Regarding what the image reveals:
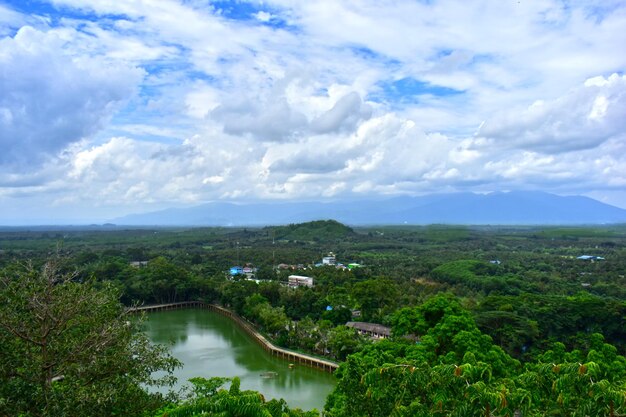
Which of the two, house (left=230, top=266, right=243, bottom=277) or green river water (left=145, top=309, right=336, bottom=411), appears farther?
house (left=230, top=266, right=243, bottom=277)

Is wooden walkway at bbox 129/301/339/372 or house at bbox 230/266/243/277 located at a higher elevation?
house at bbox 230/266/243/277

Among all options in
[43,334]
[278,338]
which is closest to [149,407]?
[43,334]

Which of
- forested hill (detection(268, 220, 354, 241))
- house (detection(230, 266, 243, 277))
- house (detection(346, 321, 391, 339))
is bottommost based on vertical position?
house (detection(346, 321, 391, 339))

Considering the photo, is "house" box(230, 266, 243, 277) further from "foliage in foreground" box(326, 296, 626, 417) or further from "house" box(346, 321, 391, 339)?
"foliage in foreground" box(326, 296, 626, 417)

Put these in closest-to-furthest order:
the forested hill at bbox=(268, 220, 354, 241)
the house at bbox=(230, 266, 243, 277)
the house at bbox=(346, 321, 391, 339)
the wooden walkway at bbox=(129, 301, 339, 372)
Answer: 1. the wooden walkway at bbox=(129, 301, 339, 372)
2. the house at bbox=(346, 321, 391, 339)
3. the house at bbox=(230, 266, 243, 277)
4. the forested hill at bbox=(268, 220, 354, 241)

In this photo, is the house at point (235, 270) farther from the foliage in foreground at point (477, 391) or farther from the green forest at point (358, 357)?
the foliage in foreground at point (477, 391)

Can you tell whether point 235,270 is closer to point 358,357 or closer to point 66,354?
point 358,357

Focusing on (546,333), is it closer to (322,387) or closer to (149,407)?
(322,387)

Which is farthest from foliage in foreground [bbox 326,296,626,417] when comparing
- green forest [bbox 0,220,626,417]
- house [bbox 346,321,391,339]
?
house [bbox 346,321,391,339]
